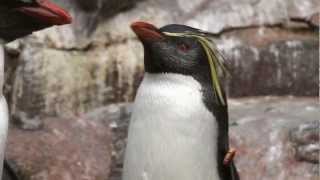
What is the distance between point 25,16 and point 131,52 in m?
2.12

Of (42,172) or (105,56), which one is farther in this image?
(105,56)

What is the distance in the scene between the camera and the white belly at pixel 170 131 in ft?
7.47

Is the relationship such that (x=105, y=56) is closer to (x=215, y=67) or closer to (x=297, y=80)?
(x=297, y=80)

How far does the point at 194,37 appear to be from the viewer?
2.34 metres

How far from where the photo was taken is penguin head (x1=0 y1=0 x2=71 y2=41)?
2018 mm

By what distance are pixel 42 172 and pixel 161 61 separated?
29.4 inches

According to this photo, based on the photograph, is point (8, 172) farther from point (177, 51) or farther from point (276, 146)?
point (276, 146)

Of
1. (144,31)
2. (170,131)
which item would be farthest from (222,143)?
(144,31)

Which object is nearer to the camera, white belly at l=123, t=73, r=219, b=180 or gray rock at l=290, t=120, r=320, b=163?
white belly at l=123, t=73, r=219, b=180

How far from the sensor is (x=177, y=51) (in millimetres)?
2322

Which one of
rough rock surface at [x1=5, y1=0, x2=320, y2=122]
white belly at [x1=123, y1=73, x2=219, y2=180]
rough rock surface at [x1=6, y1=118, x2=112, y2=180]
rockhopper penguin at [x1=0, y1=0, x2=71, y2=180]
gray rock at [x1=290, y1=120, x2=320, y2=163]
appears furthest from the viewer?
rough rock surface at [x1=5, y1=0, x2=320, y2=122]

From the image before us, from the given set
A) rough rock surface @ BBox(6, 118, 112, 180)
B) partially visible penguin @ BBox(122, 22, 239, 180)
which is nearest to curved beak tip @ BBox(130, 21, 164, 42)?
partially visible penguin @ BBox(122, 22, 239, 180)

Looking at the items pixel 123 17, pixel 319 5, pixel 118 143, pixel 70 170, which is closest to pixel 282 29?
pixel 319 5

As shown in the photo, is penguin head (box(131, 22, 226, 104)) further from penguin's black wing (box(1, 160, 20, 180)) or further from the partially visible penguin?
penguin's black wing (box(1, 160, 20, 180))
